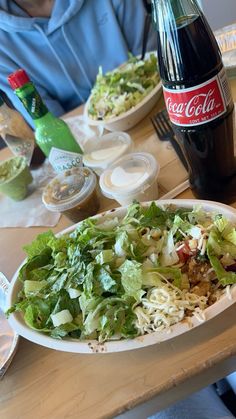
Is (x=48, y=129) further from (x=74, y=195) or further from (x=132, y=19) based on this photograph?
(x=132, y=19)

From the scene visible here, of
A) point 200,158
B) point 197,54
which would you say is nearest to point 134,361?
point 200,158

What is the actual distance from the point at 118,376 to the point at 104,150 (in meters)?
0.57

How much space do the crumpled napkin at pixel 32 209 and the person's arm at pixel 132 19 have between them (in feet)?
3.00

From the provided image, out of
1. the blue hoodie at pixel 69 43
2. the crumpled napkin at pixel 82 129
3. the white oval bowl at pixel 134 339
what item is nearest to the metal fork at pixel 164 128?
the crumpled napkin at pixel 82 129

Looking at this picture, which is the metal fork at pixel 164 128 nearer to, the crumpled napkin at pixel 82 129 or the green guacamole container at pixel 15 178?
the crumpled napkin at pixel 82 129

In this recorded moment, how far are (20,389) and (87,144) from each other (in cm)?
Answer: 62

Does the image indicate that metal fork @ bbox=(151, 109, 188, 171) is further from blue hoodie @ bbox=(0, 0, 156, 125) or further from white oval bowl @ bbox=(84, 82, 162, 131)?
blue hoodie @ bbox=(0, 0, 156, 125)

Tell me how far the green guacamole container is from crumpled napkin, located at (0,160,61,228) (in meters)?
0.02

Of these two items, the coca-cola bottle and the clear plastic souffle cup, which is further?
the clear plastic souffle cup

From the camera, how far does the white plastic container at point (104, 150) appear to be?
→ 0.96 meters

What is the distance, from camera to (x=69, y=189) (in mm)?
891

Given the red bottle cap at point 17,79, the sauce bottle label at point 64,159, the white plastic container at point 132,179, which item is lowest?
the white plastic container at point 132,179

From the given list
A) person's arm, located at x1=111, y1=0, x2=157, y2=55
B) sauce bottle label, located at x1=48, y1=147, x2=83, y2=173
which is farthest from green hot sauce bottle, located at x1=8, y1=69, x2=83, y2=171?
person's arm, located at x1=111, y1=0, x2=157, y2=55

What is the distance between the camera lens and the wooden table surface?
56cm
